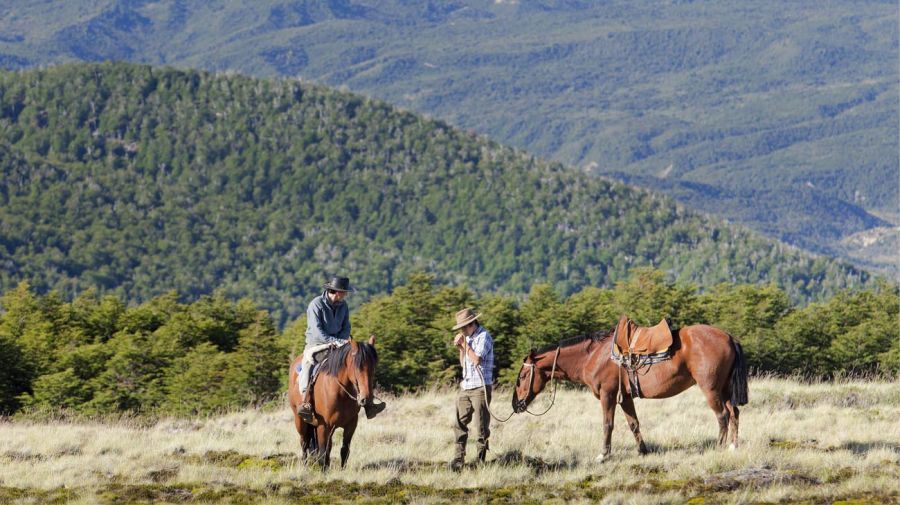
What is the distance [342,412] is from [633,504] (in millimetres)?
4775

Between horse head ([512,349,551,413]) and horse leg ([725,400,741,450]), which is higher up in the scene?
horse head ([512,349,551,413])

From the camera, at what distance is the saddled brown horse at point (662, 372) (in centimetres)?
1780

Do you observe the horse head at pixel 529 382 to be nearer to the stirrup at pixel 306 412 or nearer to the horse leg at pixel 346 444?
the horse leg at pixel 346 444

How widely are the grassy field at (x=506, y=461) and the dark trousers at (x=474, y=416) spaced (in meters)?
0.47

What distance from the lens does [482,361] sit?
17.6 meters

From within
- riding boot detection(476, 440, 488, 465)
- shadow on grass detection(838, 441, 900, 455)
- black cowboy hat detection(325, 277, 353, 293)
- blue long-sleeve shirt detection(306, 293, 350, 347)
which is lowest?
shadow on grass detection(838, 441, 900, 455)

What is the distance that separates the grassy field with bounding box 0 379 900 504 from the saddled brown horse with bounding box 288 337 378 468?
0.52 metres

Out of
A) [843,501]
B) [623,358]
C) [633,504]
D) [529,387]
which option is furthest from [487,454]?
[843,501]

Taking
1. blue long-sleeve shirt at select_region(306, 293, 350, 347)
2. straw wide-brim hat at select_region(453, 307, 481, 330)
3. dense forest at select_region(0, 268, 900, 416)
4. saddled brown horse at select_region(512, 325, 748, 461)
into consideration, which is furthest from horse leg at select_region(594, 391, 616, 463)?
dense forest at select_region(0, 268, 900, 416)

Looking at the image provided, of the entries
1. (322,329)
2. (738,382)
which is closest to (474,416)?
(322,329)

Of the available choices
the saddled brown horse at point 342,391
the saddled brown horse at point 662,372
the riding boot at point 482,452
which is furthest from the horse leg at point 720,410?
the saddled brown horse at point 342,391

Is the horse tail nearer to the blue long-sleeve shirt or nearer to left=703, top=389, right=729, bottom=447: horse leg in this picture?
left=703, top=389, right=729, bottom=447: horse leg

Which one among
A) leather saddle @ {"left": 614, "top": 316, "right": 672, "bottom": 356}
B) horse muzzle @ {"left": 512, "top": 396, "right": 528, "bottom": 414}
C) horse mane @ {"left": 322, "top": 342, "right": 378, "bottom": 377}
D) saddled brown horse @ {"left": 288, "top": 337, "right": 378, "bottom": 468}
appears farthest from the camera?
horse muzzle @ {"left": 512, "top": 396, "right": 528, "bottom": 414}

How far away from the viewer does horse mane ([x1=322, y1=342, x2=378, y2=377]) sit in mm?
17016
